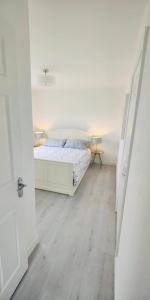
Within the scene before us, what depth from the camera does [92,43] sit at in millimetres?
1938

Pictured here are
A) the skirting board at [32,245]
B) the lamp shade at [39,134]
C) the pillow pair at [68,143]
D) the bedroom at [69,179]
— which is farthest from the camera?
the lamp shade at [39,134]

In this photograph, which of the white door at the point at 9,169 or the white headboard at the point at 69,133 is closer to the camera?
the white door at the point at 9,169

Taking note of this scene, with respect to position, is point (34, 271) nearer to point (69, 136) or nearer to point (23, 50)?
point (23, 50)

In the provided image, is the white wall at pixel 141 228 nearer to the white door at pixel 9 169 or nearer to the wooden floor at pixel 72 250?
the wooden floor at pixel 72 250

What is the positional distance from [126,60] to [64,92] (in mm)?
2754

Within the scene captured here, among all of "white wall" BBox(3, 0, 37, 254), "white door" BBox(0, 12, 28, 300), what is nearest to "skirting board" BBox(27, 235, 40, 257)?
"white wall" BBox(3, 0, 37, 254)

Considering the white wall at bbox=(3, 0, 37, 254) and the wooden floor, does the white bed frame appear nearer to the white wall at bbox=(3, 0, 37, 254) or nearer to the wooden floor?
the wooden floor

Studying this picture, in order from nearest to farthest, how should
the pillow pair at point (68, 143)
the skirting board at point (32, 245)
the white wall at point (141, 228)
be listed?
the white wall at point (141, 228)
the skirting board at point (32, 245)
the pillow pair at point (68, 143)

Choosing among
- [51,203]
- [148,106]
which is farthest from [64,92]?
[148,106]

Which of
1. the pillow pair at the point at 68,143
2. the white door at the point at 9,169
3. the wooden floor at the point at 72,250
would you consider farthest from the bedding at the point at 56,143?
the white door at the point at 9,169

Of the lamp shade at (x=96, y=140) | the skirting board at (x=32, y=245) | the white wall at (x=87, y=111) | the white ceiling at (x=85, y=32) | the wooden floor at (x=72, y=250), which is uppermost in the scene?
the white ceiling at (x=85, y=32)

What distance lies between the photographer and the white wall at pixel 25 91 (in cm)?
125

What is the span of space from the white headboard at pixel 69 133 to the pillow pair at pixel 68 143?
0.23 metres

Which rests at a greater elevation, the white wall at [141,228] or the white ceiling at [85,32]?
the white ceiling at [85,32]
